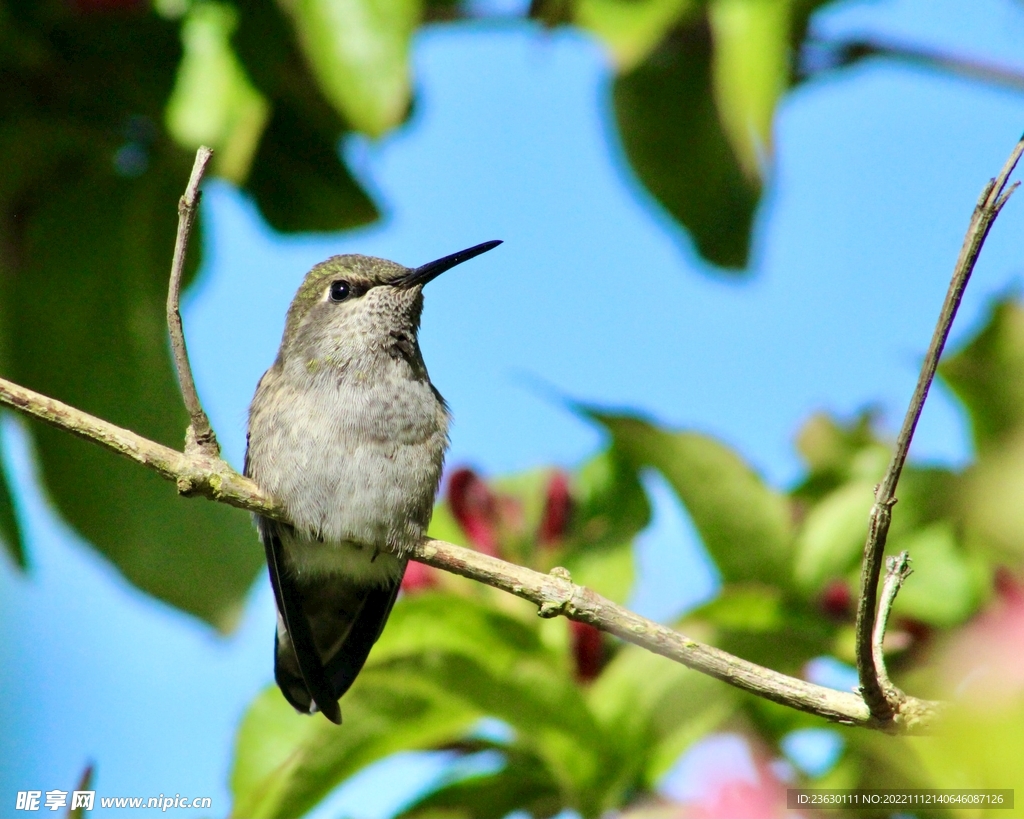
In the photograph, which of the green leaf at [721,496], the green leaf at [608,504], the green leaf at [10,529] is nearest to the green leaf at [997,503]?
the green leaf at [721,496]

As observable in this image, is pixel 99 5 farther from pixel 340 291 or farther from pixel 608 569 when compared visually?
pixel 608 569

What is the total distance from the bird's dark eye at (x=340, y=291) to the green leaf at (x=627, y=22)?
1.08 m

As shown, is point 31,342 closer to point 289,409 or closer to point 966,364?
point 289,409

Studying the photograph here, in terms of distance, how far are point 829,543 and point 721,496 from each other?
334mm

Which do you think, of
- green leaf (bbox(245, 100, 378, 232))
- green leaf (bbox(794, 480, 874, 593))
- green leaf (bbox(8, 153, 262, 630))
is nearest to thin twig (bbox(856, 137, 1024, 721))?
green leaf (bbox(794, 480, 874, 593))

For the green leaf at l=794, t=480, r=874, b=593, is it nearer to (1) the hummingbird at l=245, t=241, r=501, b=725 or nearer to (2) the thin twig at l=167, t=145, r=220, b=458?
(1) the hummingbird at l=245, t=241, r=501, b=725

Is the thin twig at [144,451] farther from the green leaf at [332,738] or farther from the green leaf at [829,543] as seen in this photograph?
the green leaf at [829,543]

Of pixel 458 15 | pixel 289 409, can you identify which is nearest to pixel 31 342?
pixel 289 409

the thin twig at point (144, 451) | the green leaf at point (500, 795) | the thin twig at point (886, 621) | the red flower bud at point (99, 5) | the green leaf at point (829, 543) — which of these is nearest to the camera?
the thin twig at point (886, 621)

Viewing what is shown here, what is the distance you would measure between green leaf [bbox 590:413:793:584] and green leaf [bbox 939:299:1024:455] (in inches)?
21.6

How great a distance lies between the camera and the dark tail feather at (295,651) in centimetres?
295

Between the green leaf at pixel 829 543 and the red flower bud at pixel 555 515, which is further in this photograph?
the red flower bud at pixel 555 515

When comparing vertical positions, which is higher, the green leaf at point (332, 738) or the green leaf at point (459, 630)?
the green leaf at point (459, 630)

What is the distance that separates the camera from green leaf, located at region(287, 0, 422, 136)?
2.96 metres
